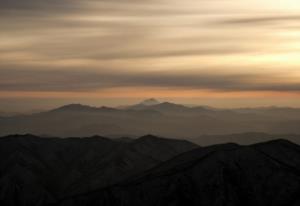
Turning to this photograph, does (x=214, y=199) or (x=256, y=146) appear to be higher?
(x=256, y=146)

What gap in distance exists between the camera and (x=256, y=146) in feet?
508

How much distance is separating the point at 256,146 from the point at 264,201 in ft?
72.5

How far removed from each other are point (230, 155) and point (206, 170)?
28.7 ft

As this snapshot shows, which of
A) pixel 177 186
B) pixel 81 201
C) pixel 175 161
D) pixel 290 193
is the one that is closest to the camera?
pixel 290 193

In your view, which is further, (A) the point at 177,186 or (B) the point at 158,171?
(B) the point at 158,171

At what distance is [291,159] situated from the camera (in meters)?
153

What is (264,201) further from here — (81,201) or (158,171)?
(81,201)

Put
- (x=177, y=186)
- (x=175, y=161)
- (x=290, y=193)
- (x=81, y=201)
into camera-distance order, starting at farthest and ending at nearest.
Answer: (x=175, y=161) → (x=81, y=201) → (x=177, y=186) → (x=290, y=193)

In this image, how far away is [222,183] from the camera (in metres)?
141

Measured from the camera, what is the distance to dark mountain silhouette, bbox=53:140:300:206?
452 ft

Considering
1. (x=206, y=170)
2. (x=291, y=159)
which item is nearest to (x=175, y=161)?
(x=206, y=170)

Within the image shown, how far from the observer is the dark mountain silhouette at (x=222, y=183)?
13775 cm

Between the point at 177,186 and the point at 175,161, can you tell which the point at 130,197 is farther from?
the point at 175,161

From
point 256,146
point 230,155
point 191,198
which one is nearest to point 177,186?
point 191,198
